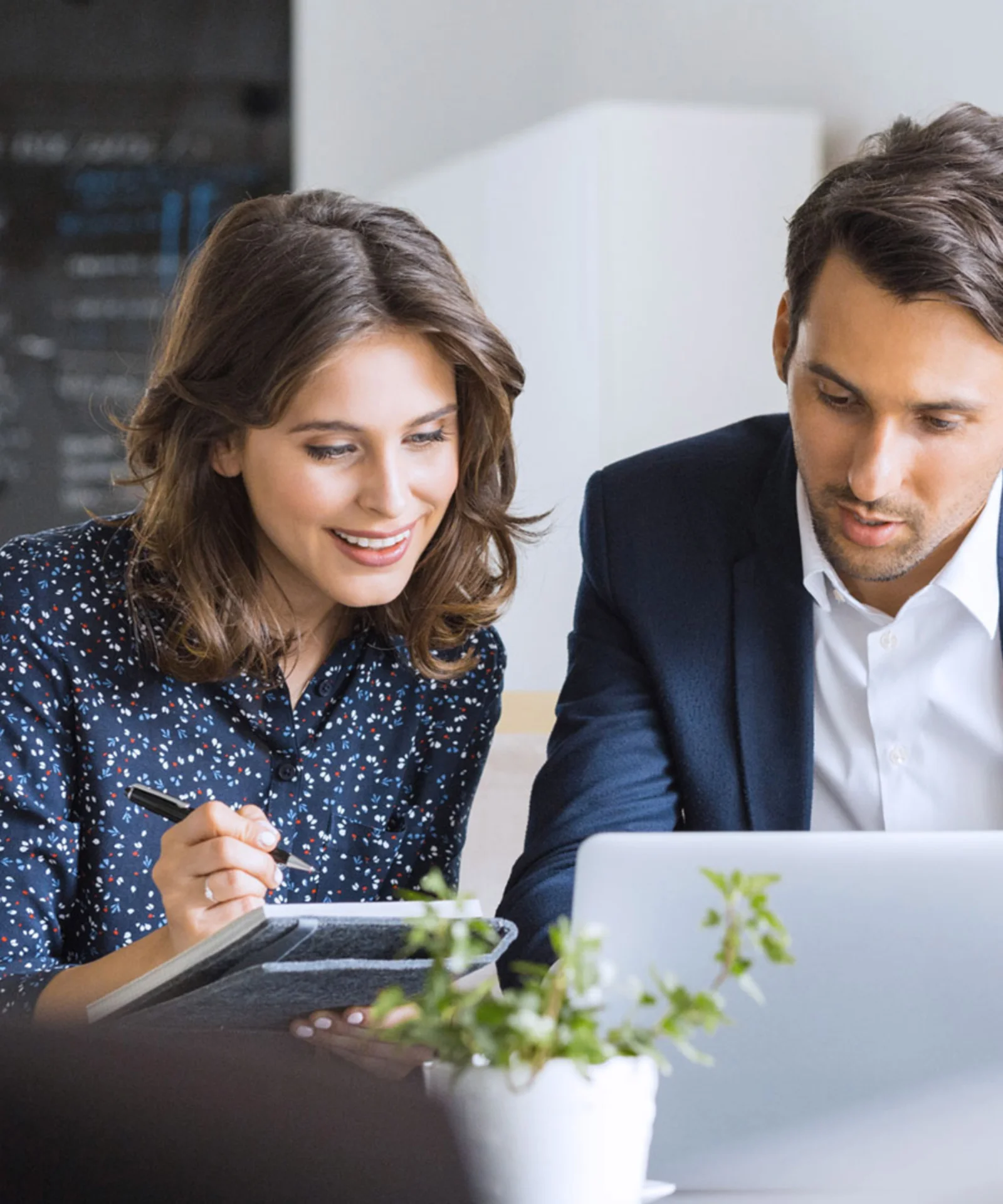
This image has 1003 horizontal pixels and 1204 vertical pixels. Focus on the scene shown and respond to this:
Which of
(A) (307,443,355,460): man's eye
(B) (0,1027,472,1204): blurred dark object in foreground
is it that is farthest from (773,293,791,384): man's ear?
(B) (0,1027,472,1204): blurred dark object in foreground

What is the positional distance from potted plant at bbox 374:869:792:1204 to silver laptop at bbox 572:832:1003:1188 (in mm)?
132

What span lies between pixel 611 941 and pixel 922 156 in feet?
2.97

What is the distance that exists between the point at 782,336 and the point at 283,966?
3.00 feet

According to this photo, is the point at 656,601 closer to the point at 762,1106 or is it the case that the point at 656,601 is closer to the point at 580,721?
the point at 580,721

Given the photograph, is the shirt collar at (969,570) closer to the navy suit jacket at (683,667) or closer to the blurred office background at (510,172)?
the navy suit jacket at (683,667)

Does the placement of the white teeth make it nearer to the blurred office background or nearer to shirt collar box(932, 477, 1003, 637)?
shirt collar box(932, 477, 1003, 637)

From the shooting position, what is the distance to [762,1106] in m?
0.85

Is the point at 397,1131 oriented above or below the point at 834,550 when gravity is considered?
below

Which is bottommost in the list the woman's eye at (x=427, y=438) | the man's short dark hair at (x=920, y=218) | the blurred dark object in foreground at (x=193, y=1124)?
the blurred dark object in foreground at (x=193, y=1124)

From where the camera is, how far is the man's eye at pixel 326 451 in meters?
1.40

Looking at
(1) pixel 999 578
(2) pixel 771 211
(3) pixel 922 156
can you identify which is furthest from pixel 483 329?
(2) pixel 771 211

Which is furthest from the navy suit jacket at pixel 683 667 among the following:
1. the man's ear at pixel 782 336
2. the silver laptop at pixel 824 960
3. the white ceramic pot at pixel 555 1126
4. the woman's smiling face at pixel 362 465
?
the white ceramic pot at pixel 555 1126

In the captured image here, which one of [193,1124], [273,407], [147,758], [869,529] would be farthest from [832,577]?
[193,1124]

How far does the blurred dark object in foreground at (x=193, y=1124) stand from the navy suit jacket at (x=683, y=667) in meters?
0.84
